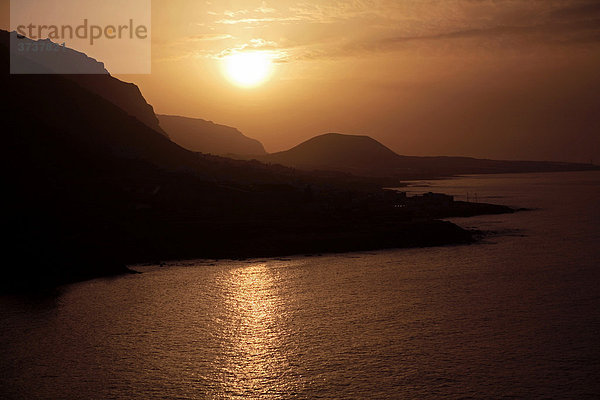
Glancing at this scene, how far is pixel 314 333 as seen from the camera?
38594mm

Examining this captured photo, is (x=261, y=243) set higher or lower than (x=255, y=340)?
higher

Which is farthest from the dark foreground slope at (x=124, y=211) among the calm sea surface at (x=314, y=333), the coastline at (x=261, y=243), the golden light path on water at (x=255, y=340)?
the golden light path on water at (x=255, y=340)

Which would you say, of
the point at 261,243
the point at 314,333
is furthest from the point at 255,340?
the point at 261,243

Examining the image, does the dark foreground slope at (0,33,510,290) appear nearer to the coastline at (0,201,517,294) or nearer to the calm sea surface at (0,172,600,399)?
the coastline at (0,201,517,294)

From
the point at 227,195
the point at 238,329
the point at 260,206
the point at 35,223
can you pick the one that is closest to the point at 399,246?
the point at 260,206

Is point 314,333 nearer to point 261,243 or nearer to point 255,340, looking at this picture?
point 255,340

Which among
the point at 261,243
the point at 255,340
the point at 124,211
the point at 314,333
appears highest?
the point at 124,211

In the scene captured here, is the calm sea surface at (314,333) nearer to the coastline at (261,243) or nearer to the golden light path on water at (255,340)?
the golden light path on water at (255,340)

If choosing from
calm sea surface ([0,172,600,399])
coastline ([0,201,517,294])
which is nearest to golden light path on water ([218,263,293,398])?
calm sea surface ([0,172,600,399])

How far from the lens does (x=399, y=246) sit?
79.0 meters

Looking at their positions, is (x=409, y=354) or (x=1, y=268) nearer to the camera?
(x=409, y=354)

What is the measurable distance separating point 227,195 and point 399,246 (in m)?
36.1

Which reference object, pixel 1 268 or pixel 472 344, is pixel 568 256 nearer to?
pixel 472 344

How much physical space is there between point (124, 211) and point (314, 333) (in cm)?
5392
